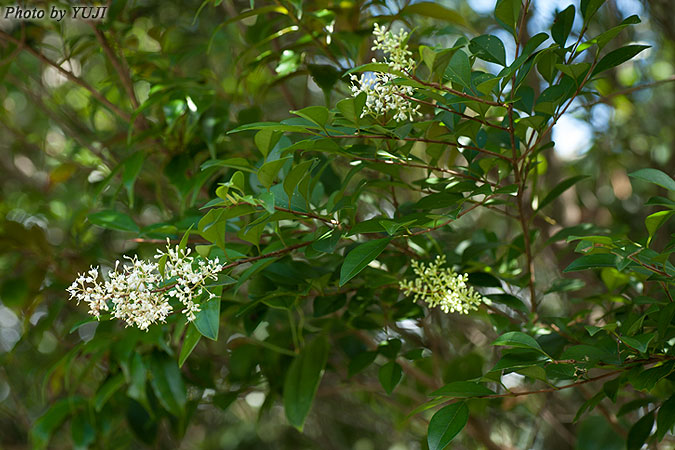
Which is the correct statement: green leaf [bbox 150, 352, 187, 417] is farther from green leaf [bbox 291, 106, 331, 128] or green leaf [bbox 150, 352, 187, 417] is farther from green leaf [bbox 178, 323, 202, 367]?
green leaf [bbox 291, 106, 331, 128]

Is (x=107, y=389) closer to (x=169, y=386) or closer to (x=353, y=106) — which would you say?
(x=169, y=386)

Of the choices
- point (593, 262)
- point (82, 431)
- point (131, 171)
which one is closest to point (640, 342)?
point (593, 262)

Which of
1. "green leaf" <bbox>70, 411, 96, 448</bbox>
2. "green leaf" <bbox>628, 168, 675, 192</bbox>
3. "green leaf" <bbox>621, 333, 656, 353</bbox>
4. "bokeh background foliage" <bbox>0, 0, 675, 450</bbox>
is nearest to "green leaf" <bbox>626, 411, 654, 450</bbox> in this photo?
"bokeh background foliage" <bbox>0, 0, 675, 450</bbox>

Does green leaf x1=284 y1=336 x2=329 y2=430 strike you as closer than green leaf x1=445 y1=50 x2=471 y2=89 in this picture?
No

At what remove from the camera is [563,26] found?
69 cm

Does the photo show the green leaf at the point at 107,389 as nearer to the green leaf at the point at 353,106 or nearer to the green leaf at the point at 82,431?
the green leaf at the point at 82,431

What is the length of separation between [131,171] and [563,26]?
0.65 m

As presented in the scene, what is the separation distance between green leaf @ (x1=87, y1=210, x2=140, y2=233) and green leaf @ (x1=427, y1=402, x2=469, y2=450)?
463mm

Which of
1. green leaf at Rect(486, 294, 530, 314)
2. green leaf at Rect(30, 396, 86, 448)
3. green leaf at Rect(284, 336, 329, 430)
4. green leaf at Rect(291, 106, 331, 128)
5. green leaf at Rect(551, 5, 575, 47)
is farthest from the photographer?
green leaf at Rect(30, 396, 86, 448)

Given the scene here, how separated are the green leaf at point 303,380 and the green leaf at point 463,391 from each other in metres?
0.32

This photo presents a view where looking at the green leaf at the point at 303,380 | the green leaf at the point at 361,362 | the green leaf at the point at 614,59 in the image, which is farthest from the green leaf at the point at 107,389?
the green leaf at the point at 614,59

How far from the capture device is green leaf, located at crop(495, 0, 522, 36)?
637 millimetres

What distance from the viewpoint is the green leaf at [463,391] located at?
2.08ft

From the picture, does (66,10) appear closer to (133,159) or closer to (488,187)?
(133,159)
